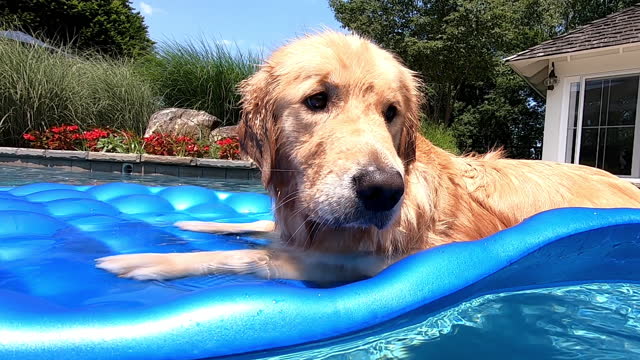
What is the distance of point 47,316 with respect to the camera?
154 centimetres

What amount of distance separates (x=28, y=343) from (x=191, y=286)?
96cm

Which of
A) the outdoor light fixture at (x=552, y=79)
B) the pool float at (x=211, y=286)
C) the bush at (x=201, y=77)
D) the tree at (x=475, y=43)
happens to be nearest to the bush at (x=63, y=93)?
the bush at (x=201, y=77)

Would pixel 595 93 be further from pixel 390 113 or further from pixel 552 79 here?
pixel 390 113

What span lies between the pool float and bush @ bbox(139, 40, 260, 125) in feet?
29.7

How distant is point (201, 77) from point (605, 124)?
1109 cm

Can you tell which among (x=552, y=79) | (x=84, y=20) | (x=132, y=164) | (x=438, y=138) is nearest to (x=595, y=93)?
(x=552, y=79)

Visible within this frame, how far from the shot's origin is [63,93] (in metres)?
11.5

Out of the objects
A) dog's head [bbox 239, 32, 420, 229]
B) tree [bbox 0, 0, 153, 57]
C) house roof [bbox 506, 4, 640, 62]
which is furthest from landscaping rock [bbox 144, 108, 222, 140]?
tree [bbox 0, 0, 153, 57]

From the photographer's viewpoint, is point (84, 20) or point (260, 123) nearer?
point (260, 123)

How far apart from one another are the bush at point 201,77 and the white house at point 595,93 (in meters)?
8.32

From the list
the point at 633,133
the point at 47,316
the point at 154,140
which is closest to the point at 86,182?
the point at 154,140

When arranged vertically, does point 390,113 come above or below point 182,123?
below

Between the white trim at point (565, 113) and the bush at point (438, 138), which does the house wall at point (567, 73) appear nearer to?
the white trim at point (565, 113)

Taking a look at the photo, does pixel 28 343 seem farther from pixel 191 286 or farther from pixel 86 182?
pixel 86 182
